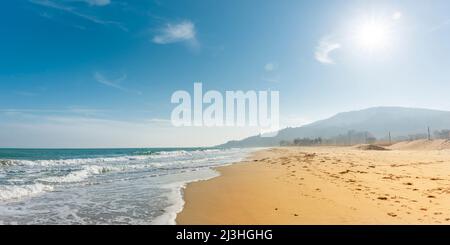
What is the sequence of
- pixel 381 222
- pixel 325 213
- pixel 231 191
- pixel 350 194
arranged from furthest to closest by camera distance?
1. pixel 231 191
2. pixel 350 194
3. pixel 325 213
4. pixel 381 222

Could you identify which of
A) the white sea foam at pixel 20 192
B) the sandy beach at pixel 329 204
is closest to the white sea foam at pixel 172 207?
the sandy beach at pixel 329 204

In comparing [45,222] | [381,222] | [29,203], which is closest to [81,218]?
[45,222]

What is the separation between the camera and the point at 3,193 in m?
10.0

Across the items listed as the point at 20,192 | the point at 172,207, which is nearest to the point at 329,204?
the point at 172,207

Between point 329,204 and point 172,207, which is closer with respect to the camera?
point 329,204

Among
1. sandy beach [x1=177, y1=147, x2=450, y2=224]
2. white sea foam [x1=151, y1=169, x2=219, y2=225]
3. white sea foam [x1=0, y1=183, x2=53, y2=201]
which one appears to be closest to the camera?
sandy beach [x1=177, y1=147, x2=450, y2=224]

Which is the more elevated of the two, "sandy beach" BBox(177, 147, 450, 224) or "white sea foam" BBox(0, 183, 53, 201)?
"sandy beach" BBox(177, 147, 450, 224)

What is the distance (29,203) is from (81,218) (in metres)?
3.08

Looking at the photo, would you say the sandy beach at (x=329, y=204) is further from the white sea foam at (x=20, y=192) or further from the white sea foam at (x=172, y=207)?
the white sea foam at (x=20, y=192)

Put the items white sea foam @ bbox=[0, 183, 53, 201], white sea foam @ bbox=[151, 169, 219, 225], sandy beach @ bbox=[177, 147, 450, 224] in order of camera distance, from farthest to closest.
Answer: white sea foam @ bbox=[0, 183, 53, 201] → white sea foam @ bbox=[151, 169, 219, 225] → sandy beach @ bbox=[177, 147, 450, 224]

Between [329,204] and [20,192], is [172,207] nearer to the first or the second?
[329,204]

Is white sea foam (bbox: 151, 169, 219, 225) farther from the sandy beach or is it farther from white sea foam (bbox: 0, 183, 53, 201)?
white sea foam (bbox: 0, 183, 53, 201)

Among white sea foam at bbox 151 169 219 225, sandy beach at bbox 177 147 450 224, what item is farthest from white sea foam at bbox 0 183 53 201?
sandy beach at bbox 177 147 450 224
